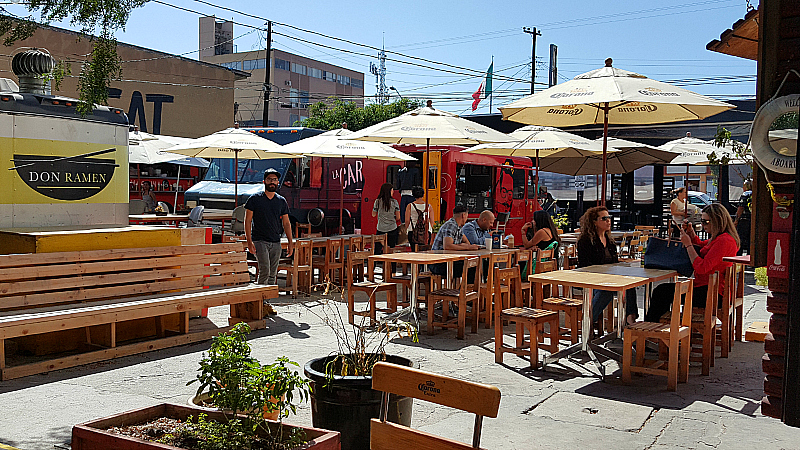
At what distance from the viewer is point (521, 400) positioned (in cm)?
610

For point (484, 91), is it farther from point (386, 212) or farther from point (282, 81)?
point (282, 81)

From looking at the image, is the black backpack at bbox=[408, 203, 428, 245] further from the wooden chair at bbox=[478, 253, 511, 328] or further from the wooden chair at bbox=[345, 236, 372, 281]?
the wooden chair at bbox=[478, 253, 511, 328]

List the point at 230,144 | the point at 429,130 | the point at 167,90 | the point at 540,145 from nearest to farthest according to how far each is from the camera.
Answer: the point at 429,130
the point at 540,145
the point at 230,144
the point at 167,90

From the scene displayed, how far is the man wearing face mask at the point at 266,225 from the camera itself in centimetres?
993

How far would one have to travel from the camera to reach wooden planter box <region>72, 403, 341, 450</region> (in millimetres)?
3418

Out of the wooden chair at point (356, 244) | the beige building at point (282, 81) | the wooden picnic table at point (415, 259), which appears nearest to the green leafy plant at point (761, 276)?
the wooden picnic table at point (415, 259)

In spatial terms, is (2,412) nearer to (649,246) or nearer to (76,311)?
(76,311)

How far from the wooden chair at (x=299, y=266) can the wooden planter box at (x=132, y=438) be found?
24.2 feet

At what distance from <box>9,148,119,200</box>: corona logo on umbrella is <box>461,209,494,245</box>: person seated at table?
459 cm

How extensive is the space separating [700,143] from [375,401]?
47.4ft

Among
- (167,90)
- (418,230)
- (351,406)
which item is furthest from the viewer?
(167,90)

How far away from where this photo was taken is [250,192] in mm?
15570

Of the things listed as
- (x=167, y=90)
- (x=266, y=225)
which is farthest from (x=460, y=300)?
(x=167, y=90)

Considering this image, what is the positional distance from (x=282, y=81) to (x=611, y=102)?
Answer: 260ft
